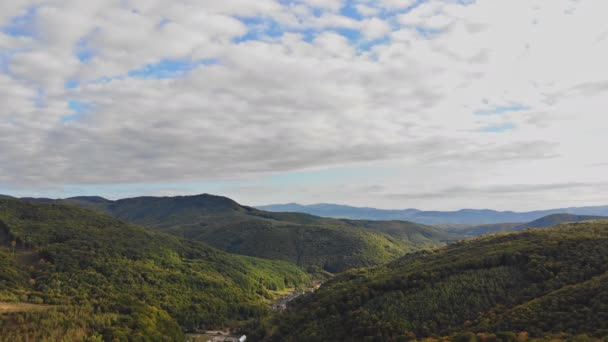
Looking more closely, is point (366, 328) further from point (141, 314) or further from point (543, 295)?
point (141, 314)

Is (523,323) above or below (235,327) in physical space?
above

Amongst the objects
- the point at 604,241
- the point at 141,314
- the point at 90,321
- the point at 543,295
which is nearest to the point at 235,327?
the point at 141,314

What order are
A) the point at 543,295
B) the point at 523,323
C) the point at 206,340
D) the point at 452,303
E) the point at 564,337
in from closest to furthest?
the point at 564,337 → the point at 523,323 → the point at 543,295 → the point at 452,303 → the point at 206,340

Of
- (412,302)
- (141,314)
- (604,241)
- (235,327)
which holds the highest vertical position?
(604,241)

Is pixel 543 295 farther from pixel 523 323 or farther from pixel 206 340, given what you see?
pixel 206 340

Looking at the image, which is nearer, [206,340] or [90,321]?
[90,321]

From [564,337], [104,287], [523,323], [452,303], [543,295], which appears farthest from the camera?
[104,287]
